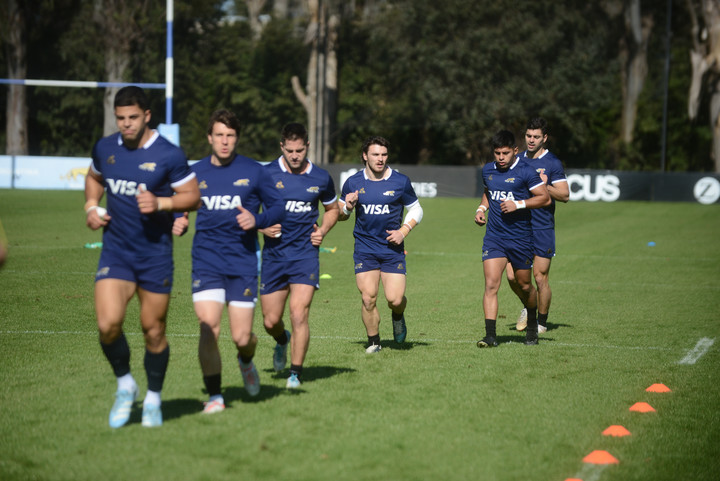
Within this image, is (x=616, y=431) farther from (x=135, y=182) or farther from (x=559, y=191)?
(x=559, y=191)

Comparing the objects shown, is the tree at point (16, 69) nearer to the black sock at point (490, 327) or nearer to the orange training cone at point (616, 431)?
the black sock at point (490, 327)

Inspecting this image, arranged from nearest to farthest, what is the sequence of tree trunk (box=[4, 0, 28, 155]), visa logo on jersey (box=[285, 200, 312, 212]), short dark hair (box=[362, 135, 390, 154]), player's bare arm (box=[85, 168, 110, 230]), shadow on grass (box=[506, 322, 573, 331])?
player's bare arm (box=[85, 168, 110, 230]), visa logo on jersey (box=[285, 200, 312, 212]), short dark hair (box=[362, 135, 390, 154]), shadow on grass (box=[506, 322, 573, 331]), tree trunk (box=[4, 0, 28, 155])

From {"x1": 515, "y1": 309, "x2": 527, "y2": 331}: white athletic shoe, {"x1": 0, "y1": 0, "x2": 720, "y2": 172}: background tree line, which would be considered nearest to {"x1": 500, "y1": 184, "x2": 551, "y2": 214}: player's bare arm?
{"x1": 515, "y1": 309, "x2": 527, "y2": 331}: white athletic shoe

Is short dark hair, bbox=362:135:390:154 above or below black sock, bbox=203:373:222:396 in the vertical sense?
above

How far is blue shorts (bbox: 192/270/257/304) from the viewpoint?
6.45 metres

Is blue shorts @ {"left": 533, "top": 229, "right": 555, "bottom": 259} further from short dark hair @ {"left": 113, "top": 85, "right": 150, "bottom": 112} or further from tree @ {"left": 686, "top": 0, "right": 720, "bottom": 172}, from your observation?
tree @ {"left": 686, "top": 0, "right": 720, "bottom": 172}

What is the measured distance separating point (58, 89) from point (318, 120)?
19179 mm

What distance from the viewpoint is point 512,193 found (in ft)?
31.1

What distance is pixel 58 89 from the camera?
2181 inches

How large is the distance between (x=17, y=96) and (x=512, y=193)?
45.9 m

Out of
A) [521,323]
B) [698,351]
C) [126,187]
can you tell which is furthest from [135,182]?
[698,351]

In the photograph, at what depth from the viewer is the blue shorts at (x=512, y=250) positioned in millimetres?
9430

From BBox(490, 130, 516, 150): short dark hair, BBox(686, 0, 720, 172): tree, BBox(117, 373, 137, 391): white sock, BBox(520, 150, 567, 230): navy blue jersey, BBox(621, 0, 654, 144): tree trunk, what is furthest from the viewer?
BBox(621, 0, 654, 144): tree trunk

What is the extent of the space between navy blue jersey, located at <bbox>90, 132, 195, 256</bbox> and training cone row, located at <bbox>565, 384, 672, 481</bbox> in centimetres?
304
